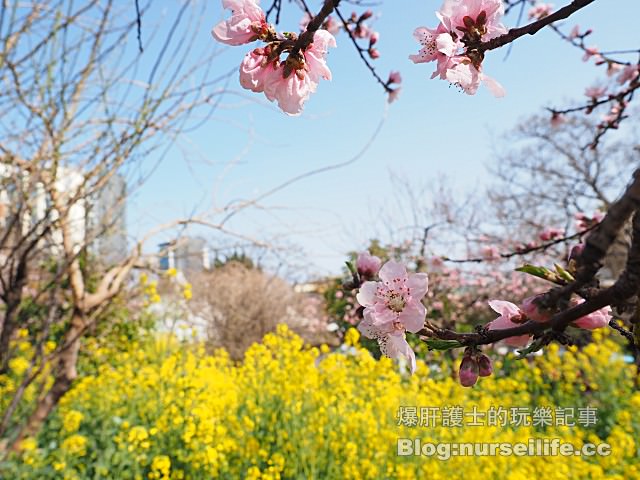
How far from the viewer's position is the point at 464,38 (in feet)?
2.36

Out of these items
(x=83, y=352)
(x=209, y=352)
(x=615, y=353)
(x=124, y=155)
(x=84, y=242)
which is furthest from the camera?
(x=209, y=352)

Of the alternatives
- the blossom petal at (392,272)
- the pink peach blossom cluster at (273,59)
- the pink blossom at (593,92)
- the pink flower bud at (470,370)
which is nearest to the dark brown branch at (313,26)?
the pink peach blossom cluster at (273,59)

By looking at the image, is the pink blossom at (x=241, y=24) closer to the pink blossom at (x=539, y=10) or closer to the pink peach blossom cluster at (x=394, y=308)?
the pink peach blossom cluster at (x=394, y=308)

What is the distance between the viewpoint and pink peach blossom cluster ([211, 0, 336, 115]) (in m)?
0.70

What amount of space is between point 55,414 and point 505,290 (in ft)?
21.6

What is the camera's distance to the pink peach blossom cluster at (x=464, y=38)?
0.71 m

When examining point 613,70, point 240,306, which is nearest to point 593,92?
point 613,70

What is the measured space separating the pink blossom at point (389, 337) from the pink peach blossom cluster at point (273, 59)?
33 cm

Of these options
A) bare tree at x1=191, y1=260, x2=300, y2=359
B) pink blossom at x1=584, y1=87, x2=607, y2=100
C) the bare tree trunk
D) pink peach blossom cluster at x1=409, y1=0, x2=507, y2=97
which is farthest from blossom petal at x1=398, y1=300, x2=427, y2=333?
bare tree at x1=191, y1=260, x2=300, y2=359

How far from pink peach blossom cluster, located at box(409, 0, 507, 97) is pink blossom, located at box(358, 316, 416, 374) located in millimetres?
353

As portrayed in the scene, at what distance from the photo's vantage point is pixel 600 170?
33.0 feet

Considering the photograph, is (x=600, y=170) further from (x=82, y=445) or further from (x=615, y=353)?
(x=82, y=445)

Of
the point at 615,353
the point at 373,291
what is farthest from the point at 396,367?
the point at 373,291

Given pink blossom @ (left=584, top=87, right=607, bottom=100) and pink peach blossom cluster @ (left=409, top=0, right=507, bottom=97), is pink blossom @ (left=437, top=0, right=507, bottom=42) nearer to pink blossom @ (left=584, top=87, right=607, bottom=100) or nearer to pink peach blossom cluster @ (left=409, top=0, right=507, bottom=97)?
pink peach blossom cluster @ (left=409, top=0, right=507, bottom=97)
